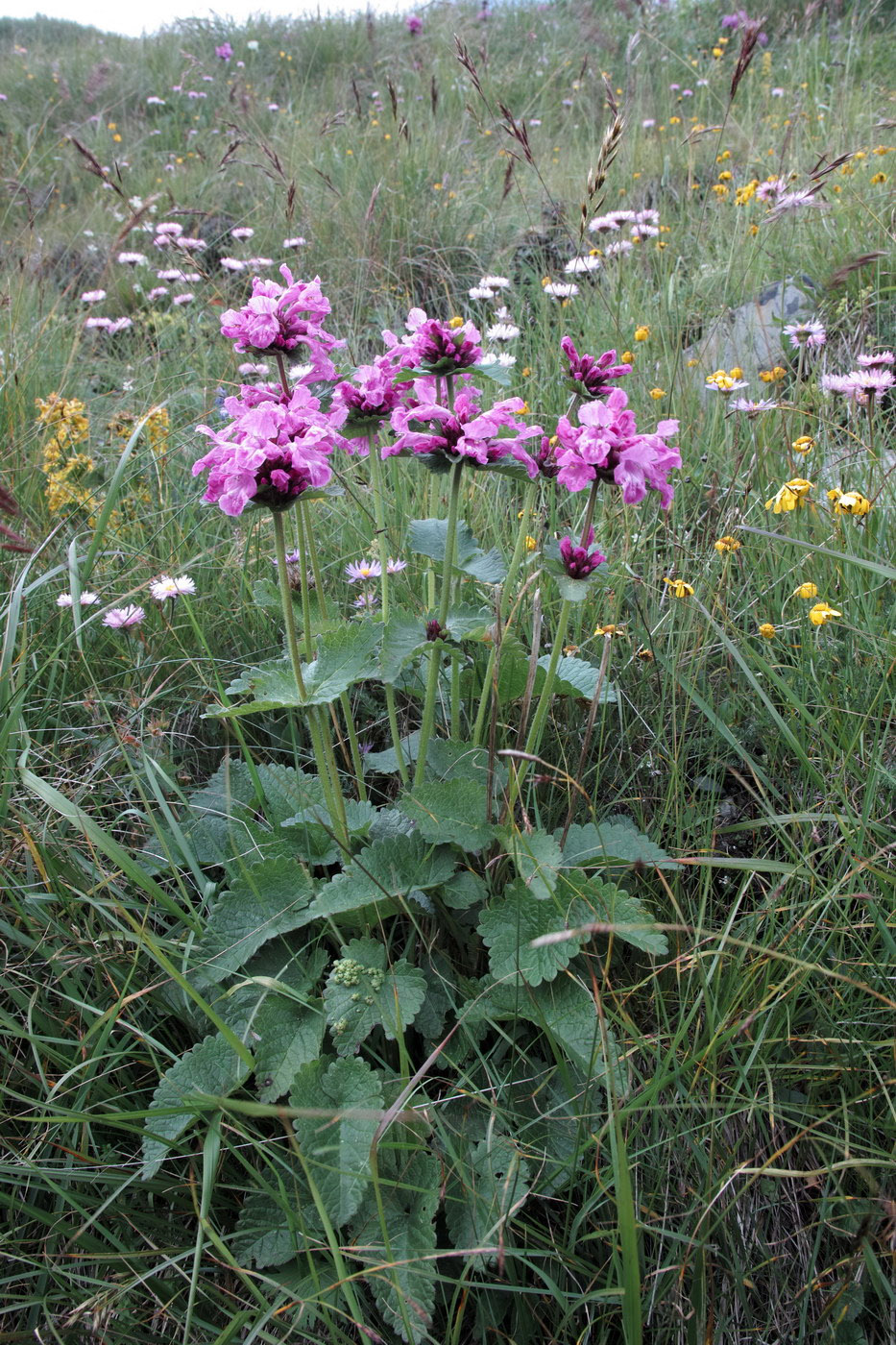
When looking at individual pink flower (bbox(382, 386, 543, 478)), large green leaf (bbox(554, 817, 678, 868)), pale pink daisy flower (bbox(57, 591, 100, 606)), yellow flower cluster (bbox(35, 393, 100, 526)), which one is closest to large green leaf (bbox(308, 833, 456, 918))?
large green leaf (bbox(554, 817, 678, 868))

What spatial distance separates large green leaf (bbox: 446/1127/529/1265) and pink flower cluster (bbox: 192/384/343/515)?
0.89 m

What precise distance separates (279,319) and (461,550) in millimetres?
504

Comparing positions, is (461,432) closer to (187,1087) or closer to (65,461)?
(187,1087)

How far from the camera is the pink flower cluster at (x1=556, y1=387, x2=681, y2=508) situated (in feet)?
3.68

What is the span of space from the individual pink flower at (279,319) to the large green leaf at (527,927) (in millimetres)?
937

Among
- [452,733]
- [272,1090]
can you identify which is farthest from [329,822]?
[272,1090]

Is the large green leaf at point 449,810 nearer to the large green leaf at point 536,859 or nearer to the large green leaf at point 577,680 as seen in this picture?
the large green leaf at point 536,859

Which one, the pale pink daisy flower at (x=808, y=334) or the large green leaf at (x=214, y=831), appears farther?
the pale pink daisy flower at (x=808, y=334)

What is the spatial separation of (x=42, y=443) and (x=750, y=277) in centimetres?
277

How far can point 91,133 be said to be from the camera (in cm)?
738

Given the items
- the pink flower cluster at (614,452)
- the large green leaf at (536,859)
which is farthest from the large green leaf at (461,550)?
the large green leaf at (536,859)

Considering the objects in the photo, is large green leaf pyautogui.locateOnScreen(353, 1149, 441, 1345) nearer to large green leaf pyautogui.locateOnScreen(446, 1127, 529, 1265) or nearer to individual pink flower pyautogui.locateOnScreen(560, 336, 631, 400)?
large green leaf pyautogui.locateOnScreen(446, 1127, 529, 1265)

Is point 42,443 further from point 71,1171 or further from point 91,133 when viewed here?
point 91,133

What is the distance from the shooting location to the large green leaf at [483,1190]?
1018 millimetres
